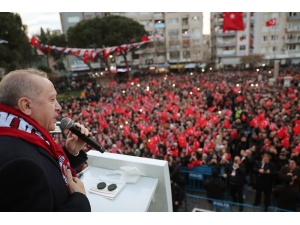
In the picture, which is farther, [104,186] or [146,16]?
[146,16]

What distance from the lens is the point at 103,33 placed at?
31.5 meters

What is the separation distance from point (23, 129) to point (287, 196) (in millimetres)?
5883

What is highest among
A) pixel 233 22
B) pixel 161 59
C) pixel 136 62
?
pixel 233 22

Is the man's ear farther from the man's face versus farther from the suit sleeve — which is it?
the suit sleeve

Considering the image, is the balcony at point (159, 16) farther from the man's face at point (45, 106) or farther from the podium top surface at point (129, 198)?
the man's face at point (45, 106)

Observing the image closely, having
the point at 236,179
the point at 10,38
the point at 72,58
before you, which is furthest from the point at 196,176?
the point at 72,58

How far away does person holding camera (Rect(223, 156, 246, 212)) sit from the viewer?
6.14 meters

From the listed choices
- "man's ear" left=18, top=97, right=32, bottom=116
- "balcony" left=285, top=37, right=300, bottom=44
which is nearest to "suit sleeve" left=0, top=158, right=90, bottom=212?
"man's ear" left=18, top=97, right=32, bottom=116

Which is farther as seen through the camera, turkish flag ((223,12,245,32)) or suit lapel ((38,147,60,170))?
turkish flag ((223,12,245,32))

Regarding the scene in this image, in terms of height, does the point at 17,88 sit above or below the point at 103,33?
below

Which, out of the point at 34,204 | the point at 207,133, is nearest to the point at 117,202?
the point at 34,204

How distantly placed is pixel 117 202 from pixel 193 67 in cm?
4855

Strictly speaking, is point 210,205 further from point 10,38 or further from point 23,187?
point 10,38

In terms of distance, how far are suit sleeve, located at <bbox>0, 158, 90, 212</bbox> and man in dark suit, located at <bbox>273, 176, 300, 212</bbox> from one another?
5.73m
